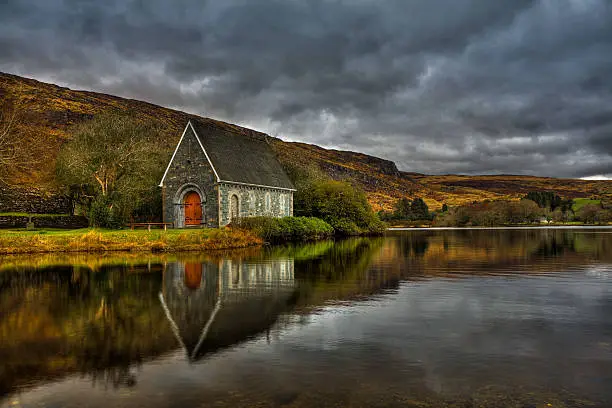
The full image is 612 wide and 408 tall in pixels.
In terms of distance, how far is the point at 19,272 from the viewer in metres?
20.0

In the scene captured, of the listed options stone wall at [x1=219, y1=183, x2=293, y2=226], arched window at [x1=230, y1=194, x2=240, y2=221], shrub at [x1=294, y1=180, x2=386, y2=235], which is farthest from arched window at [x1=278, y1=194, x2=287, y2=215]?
arched window at [x1=230, y1=194, x2=240, y2=221]

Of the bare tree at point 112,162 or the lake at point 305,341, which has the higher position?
the bare tree at point 112,162

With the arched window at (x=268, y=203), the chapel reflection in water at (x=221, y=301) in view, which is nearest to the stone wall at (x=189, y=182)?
the arched window at (x=268, y=203)

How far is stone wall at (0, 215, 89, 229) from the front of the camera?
Result: 39594 millimetres

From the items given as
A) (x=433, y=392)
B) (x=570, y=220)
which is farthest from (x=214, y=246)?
(x=570, y=220)

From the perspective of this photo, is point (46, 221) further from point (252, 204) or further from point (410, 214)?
point (410, 214)

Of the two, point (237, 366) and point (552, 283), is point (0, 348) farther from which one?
point (552, 283)

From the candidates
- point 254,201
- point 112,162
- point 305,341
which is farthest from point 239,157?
point 305,341

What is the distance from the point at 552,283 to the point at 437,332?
9176 millimetres

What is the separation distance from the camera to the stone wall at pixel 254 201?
3997cm

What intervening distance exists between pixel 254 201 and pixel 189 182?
665cm

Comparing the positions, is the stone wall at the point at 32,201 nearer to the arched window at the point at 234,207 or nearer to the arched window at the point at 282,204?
the arched window at the point at 234,207

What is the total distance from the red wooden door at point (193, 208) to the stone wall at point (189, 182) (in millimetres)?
435

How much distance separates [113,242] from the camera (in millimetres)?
30359
